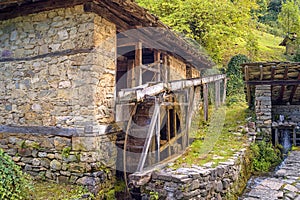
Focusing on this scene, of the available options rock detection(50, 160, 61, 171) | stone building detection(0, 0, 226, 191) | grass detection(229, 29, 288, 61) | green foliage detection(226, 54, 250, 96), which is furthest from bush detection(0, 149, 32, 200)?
grass detection(229, 29, 288, 61)

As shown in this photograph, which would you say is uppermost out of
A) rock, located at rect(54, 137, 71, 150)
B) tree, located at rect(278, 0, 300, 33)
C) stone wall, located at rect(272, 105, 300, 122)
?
tree, located at rect(278, 0, 300, 33)

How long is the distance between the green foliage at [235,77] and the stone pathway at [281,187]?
7460 millimetres

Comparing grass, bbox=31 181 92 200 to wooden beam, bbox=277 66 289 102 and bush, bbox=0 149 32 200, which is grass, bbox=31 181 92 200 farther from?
wooden beam, bbox=277 66 289 102

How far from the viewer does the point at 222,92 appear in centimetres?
1180

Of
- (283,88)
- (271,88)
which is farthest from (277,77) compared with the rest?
(283,88)

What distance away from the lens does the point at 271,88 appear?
291 inches

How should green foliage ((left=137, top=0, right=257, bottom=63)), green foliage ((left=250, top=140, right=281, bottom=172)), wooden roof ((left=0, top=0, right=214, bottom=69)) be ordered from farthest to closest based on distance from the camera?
1. green foliage ((left=137, top=0, right=257, bottom=63))
2. green foliage ((left=250, top=140, right=281, bottom=172))
3. wooden roof ((left=0, top=0, right=214, bottom=69))

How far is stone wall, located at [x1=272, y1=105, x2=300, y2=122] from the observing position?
817 centimetres

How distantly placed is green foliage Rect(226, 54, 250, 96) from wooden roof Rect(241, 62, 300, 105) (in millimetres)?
4584

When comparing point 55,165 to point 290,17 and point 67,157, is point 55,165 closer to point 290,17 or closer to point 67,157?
point 67,157

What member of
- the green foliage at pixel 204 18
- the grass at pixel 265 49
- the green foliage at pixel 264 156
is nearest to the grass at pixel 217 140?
the green foliage at pixel 264 156

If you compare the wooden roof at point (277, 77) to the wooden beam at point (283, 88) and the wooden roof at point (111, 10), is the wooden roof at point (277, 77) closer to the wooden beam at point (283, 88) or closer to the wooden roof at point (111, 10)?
the wooden beam at point (283, 88)

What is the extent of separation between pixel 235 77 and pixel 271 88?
19.0 feet

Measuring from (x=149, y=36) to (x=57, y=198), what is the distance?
351cm
